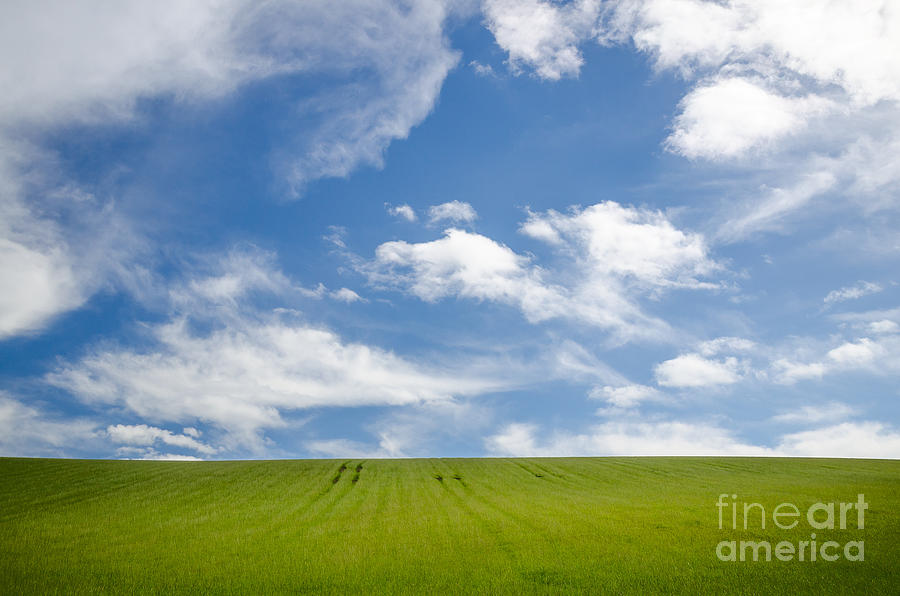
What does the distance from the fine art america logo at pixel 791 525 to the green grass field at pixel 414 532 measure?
39cm

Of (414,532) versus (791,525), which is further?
(414,532)

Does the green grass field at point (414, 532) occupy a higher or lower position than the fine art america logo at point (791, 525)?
lower

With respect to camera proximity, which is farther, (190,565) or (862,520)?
(862,520)

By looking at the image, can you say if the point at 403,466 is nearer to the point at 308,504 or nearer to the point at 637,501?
the point at 308,504

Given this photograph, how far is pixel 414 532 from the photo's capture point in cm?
1981

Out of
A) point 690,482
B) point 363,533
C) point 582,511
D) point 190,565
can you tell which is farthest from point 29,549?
point 690,482

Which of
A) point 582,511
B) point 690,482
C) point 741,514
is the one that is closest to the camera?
point 741,514

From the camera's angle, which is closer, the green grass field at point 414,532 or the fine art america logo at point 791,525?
the green grass field at point 414,532

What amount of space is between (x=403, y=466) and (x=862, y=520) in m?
34.2

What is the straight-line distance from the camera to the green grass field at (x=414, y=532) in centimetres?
1348

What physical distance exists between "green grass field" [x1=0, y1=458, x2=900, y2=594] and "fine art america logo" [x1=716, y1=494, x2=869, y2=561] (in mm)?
386

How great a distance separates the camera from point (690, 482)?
1396 inches

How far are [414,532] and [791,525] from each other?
14.0 m

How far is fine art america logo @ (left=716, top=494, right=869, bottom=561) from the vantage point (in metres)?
14.9
